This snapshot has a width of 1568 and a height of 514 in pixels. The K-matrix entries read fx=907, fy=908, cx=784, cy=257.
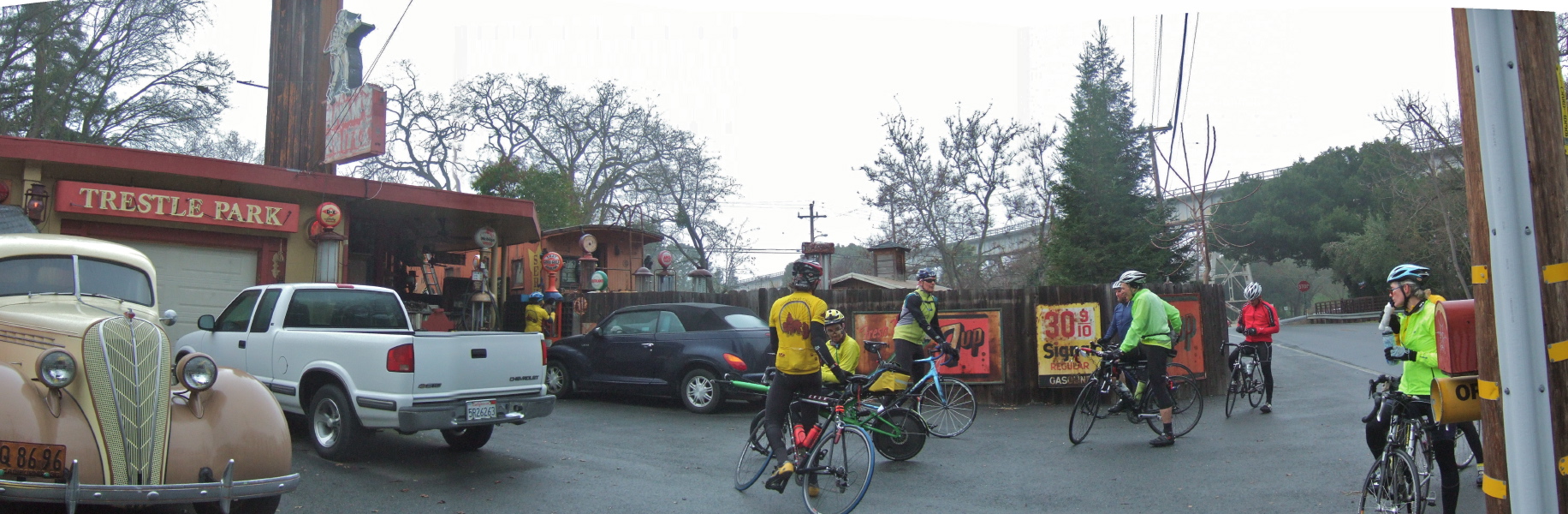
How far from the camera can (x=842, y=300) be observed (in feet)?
43.9

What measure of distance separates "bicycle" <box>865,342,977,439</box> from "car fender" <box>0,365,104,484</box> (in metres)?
5.97

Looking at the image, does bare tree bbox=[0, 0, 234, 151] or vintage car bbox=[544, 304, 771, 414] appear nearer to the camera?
vintage car bbox=[544, 304, 771, 414]

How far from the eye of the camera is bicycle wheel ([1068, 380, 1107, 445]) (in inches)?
340

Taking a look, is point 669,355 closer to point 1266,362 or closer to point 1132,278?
point 1132,278

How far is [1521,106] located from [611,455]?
6887mm

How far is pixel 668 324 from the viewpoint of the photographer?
1182cm

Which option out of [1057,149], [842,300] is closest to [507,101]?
[1057,149]

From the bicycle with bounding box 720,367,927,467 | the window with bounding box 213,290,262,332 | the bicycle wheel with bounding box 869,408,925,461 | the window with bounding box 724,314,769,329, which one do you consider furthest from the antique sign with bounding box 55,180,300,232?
the bicycle wheel with bounding box 869,408,925,461

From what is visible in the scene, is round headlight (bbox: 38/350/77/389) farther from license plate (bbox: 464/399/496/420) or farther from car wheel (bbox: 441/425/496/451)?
car wheel (bbox: 441/425/496/451)

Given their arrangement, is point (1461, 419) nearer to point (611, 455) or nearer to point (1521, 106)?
point (1521, 106)

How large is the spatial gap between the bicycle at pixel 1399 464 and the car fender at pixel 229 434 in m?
6.19

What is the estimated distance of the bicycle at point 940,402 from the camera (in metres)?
8.96

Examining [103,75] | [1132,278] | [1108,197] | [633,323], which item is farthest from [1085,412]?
[103,75]

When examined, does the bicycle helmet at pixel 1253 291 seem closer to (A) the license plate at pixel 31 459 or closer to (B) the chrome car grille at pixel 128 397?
(B) the chrome car grille at pixel 128 397
